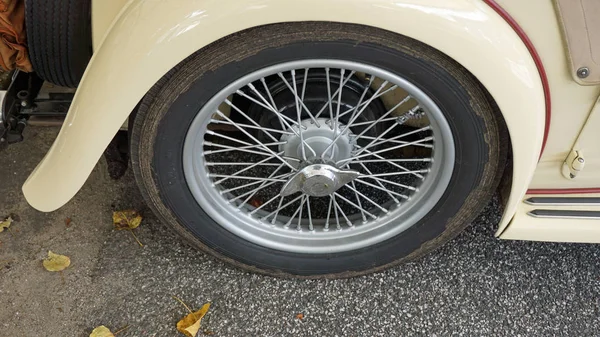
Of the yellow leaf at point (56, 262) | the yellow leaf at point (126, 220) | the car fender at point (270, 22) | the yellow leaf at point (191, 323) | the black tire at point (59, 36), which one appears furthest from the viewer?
the yellow leaf at point (126, 220)

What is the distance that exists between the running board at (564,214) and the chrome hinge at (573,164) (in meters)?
0.12

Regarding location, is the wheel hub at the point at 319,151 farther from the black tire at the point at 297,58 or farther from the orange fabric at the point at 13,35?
the orange fabric at the point at 13,35

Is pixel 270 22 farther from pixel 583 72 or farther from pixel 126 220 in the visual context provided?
pixel 126 220

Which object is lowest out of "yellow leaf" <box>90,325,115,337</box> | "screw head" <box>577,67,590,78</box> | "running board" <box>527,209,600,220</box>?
"yellow leaf" <box>90,325,115,337</box>

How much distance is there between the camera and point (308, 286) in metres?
1.99

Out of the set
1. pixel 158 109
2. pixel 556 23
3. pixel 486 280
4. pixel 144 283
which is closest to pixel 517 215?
pixel 486 280

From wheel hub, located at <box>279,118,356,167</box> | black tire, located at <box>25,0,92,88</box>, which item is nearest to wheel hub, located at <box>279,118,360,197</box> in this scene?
wheel hub, located at <box>279,118,356,167</box>

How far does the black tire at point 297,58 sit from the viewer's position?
1.38 m

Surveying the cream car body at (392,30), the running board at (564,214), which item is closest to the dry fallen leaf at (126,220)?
the cream car body at (392,30)

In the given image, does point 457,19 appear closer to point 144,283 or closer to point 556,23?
point 556,23

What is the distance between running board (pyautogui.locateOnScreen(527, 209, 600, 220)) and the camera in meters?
1.69

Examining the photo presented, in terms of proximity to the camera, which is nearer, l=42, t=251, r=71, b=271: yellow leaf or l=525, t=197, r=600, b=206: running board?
l=525, t=197, r=600, b=206: running board

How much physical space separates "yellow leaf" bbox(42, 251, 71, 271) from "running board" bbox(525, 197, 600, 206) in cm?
156

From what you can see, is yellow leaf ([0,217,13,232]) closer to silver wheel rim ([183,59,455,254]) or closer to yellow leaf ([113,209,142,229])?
yellow leaf ([113,209,142,229])
